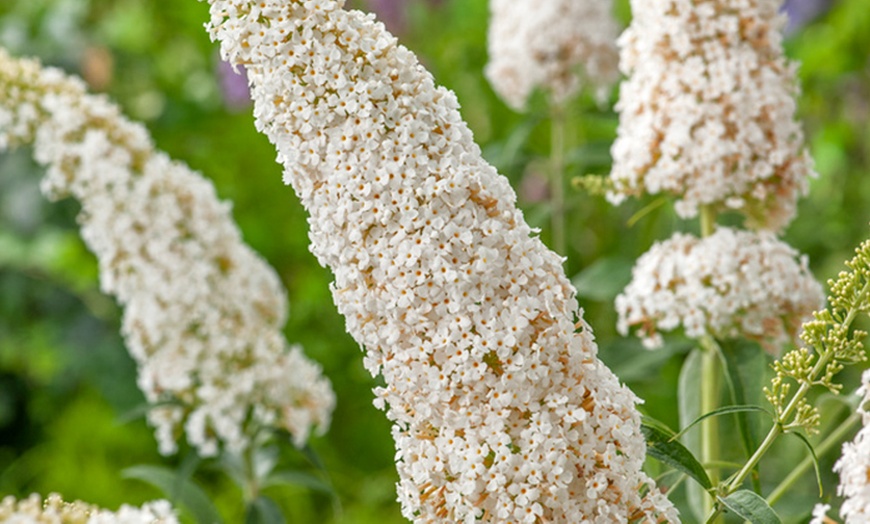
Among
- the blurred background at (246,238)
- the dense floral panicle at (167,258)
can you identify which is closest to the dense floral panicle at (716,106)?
the dense floral panicle at (167,258)

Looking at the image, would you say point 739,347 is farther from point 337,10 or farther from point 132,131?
point 132,131

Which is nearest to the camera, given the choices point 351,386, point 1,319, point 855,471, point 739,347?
point 855,471

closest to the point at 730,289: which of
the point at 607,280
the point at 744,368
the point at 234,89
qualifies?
the point at 744,368

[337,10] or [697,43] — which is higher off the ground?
[697,43]

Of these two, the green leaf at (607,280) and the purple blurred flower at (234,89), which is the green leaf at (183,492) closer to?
the green leaf at (607,280)

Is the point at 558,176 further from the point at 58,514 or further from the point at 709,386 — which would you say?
the point at 58,514

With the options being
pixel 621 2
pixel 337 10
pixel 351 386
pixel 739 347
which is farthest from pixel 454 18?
pixel 337 10

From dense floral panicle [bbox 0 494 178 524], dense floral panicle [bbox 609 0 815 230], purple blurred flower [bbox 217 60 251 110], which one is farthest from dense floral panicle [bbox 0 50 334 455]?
purple blurred flower [bbox 217 60 251 110]
